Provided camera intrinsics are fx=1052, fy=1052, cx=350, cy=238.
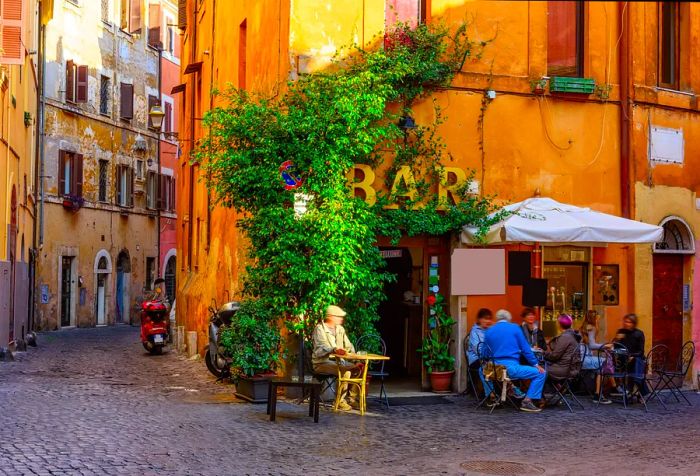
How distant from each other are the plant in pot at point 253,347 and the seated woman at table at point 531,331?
3376mm

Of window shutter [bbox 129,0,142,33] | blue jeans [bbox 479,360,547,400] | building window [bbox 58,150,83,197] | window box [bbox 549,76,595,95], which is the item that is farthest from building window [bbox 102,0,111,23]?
blue jeans [bbox 479,360,547,400]

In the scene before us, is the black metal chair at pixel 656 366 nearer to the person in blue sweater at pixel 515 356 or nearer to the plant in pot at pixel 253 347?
the person in blue sweater at pixel 515 356

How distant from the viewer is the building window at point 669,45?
54.6ft

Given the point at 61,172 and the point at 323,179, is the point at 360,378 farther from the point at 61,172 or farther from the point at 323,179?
the point at 61,172

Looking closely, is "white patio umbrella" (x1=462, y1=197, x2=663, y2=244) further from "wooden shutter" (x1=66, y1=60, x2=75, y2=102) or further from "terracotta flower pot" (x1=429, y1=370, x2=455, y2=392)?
"wooden shutter" (x1=66, y1=60, x2=75, y2=102)

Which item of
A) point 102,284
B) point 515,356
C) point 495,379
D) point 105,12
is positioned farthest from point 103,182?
point 515,356

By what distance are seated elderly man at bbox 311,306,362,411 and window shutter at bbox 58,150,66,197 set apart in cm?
2289

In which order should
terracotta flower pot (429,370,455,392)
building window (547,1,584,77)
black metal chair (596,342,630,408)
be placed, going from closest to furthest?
black metal chair (596,342,630,408), terracotta flower pot (429,370,455,392), building window (547,1,584,77)

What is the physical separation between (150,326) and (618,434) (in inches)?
529

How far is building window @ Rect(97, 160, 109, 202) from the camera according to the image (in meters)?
36.7

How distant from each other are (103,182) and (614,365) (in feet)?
86.3

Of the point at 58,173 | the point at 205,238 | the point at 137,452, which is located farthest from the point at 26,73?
the point at 137,452

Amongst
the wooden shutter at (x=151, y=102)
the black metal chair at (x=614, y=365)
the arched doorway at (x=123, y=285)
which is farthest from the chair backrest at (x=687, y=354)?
the wooden shutter at (x=151, y=102)

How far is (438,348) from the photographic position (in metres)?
14.4
